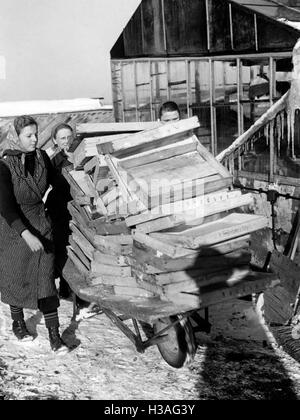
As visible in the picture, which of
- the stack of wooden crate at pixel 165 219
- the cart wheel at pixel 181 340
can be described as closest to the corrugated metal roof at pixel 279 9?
the stack of wooden crate at pixel 165 219

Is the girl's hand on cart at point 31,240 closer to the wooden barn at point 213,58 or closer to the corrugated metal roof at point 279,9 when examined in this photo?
the wooden barn at point 213,58

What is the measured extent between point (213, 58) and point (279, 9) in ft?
4.35

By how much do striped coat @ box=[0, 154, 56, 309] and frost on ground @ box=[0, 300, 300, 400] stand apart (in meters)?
0.50

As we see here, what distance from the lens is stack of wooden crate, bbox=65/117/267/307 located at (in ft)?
11.6

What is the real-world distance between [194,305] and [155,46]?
852 centimetres

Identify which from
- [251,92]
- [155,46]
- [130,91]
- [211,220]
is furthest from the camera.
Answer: [130,91]

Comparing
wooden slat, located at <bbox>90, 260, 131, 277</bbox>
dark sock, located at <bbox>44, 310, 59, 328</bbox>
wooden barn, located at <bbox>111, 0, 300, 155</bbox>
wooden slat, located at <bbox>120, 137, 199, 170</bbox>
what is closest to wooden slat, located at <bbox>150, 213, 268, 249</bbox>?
wooden slat, located at <bbox>90, 260, 131, 277</bbox>

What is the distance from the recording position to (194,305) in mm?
3475

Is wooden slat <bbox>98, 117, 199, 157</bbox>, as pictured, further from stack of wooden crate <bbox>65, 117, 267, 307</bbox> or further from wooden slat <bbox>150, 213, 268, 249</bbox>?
wooden slat <bbox>150, 213, 268, 249</bbox>

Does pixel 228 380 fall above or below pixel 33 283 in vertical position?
below

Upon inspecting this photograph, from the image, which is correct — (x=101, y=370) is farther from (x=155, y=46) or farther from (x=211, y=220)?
(x=155, y=46)

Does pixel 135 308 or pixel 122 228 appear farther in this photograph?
pixel 122 228

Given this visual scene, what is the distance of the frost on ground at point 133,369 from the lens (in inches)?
141

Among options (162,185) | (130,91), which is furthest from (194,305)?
(130,91)
